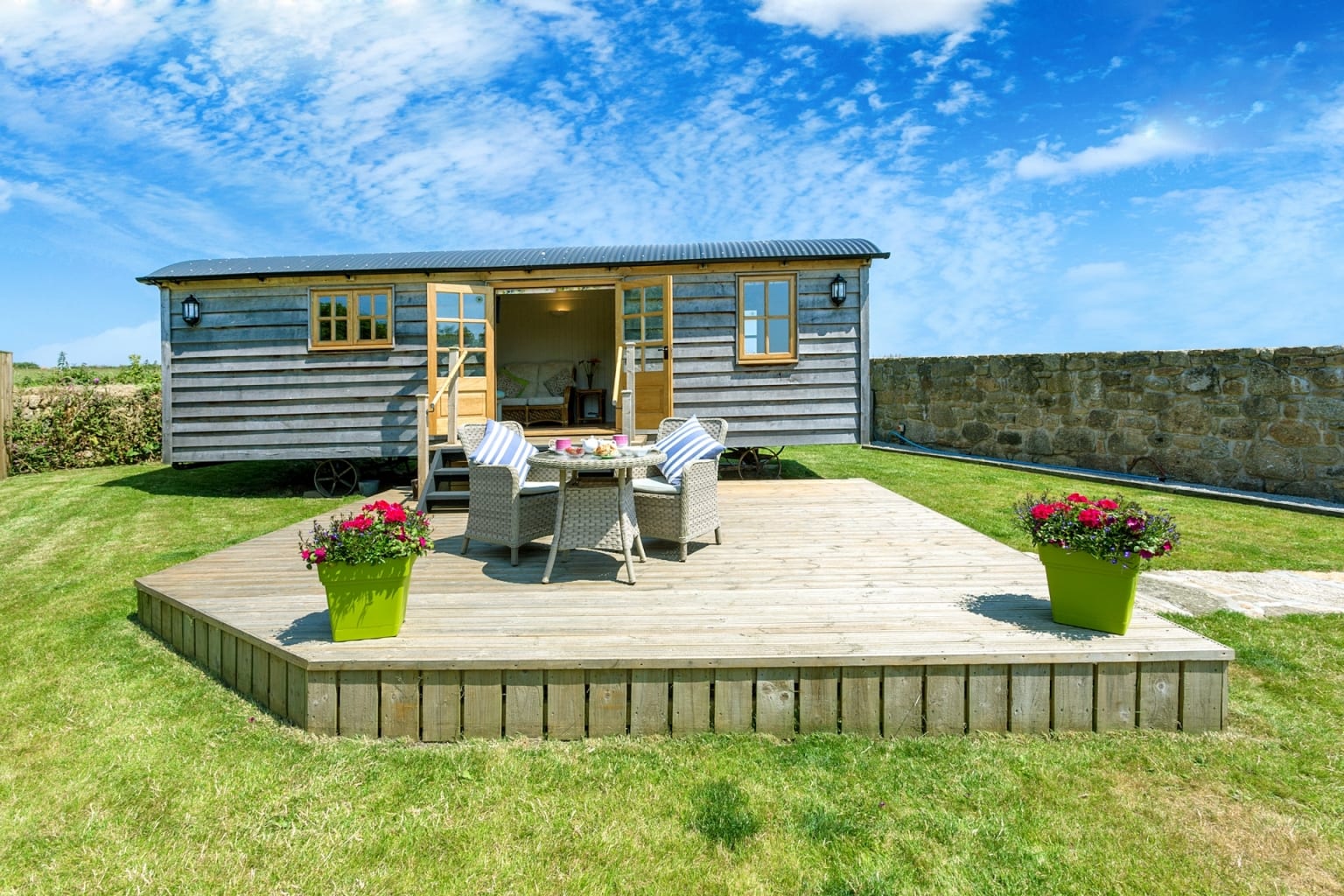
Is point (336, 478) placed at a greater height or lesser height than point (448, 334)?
lesser

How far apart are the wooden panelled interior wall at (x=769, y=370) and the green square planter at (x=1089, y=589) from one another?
527cm

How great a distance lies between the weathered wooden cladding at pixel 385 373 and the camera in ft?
26.3

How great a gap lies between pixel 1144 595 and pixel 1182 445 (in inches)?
212

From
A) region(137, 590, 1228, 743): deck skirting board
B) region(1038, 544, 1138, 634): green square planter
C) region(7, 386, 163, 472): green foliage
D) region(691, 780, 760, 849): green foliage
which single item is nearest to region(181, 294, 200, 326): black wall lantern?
region(7, 386, 163, 472): green foliage

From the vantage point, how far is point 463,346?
7.73 meters

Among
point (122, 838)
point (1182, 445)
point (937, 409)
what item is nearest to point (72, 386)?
point (122, 838)

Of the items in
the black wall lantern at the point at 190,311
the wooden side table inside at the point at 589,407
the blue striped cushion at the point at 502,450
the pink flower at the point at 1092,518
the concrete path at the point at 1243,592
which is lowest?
the concrete path at the point at 1243,592

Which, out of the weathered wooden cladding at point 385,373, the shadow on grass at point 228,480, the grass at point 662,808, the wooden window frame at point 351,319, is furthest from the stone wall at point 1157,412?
the shadow on grass at point 228,480

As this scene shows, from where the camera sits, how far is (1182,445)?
7.97 metres

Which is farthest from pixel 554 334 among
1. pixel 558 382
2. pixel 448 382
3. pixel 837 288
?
pixel 837 288

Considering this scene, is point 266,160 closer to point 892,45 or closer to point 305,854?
point 892,45

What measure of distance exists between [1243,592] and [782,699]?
3.40 meters

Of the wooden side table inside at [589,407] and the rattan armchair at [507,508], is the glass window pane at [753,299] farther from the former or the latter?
the rattan armchair at [507,508]

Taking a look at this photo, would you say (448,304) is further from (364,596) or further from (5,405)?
(5,405)
